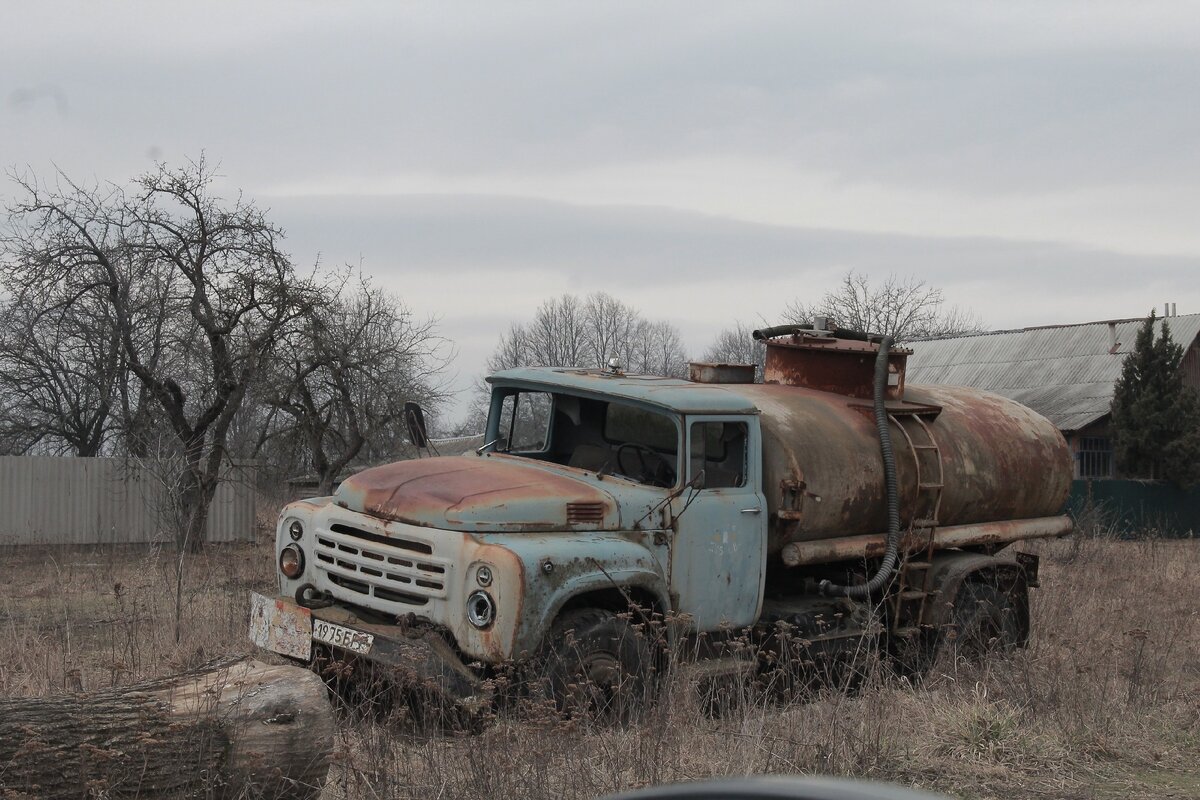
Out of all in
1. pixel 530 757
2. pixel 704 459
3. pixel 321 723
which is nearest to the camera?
pixel 321 723

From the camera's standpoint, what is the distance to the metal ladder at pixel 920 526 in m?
8.96

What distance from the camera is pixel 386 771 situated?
17.8 feet

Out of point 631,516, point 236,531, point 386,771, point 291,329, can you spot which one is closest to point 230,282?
point 291,329

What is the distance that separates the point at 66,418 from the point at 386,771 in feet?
104

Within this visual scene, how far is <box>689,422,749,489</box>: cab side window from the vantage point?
8.02 metres

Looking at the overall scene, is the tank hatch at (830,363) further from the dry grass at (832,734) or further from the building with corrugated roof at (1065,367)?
the building with corrugated roof at (1065,367)

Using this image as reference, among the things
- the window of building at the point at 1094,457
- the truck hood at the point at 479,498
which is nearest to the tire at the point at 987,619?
the truck hood at the point at 479,498

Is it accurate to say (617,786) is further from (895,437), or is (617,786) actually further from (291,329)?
(291,329)

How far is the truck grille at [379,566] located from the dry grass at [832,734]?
76 centimetres

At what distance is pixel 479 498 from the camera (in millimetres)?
6922

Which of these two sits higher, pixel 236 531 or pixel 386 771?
pixel 386 771

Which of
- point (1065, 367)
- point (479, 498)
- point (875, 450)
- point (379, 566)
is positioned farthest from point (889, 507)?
point (1065, 367)

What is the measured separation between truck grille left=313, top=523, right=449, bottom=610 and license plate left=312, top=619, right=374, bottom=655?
29 cm

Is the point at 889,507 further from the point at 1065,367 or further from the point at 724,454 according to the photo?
the point at 1065,367
